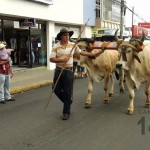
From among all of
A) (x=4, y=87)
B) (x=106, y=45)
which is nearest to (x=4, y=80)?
(x=4, y=87)

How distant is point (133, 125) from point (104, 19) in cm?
2771

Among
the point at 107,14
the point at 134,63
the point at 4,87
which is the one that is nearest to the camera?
the point at 134,63

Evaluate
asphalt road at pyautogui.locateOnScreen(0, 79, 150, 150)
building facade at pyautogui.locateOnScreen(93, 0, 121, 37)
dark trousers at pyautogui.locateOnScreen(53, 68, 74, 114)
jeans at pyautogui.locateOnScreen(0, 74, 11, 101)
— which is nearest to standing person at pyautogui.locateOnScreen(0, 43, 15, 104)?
jeans at pyautogui.locateOnScreen(0, 74, 11, 101)

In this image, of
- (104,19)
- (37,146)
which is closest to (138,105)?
(37,146)

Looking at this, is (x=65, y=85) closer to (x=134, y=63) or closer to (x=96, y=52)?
(x=96, y=52)

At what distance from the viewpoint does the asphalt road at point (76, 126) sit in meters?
6.43

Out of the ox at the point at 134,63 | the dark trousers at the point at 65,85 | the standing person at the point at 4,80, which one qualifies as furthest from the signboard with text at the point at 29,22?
the dark trousers at the point at 65,85

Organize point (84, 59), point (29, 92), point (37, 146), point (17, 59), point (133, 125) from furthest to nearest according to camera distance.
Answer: point (17, 59), point (29, 92), point (84, 59), point (133, 125), point (37, 146)

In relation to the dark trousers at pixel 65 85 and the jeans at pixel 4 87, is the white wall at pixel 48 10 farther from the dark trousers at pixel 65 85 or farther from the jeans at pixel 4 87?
the dark trousers at pixel 65 85

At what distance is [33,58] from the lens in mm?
21578

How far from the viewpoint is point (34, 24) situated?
1925 cm

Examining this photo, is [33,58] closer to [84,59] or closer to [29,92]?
[29,92]

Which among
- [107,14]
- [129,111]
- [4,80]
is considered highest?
[107,14]

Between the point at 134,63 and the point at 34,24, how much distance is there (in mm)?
11101
